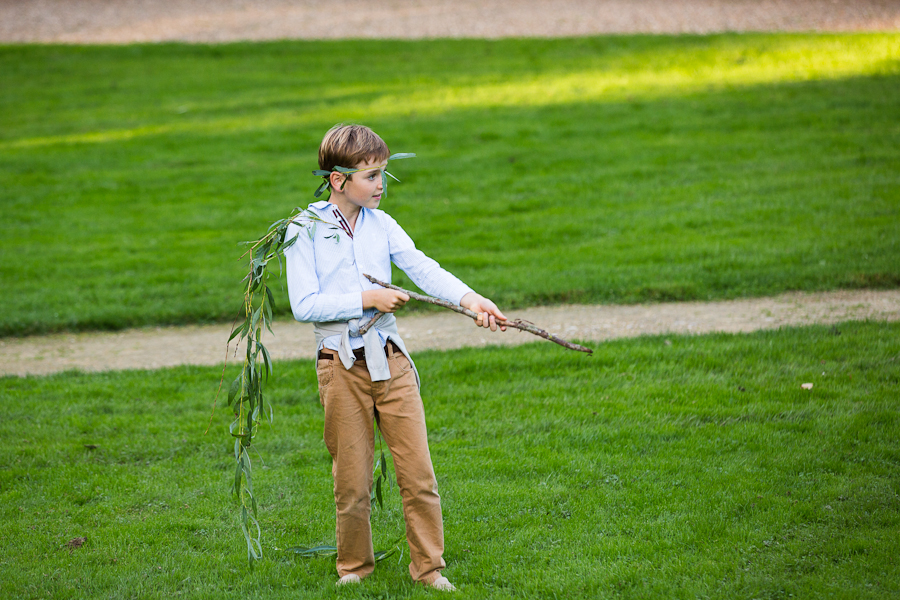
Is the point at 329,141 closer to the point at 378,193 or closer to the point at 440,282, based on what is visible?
the point at 378,193

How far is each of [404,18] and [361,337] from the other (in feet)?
62.5

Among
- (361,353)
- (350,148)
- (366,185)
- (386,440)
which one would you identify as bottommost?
(386,440)

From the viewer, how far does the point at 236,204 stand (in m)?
11.0

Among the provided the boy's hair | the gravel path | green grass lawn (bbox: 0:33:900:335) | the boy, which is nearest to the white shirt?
the boy

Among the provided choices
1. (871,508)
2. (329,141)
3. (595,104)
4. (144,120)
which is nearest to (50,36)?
(144,120)

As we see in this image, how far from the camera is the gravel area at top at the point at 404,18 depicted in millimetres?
18891

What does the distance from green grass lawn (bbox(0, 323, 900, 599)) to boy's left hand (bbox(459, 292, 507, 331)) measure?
4.04 feet

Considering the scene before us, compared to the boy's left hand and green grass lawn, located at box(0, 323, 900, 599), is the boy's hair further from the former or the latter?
green grass lawn, located at box(0, 323, 900, 599)

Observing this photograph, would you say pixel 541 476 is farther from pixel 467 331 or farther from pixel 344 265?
pixel 467 331

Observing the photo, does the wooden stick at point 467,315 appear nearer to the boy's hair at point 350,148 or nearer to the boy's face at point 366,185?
the boy's face at point 366,185

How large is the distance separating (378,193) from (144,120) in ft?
41.8

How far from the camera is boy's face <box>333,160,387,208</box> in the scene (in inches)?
137

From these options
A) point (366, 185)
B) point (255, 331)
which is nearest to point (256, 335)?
point (255, 331)

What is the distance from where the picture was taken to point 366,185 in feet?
11.4
